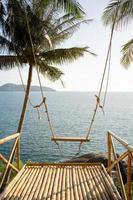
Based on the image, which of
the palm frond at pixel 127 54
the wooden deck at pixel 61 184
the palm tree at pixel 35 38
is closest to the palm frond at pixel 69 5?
the palm tree at pixel 35 38

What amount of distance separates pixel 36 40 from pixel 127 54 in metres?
3.26

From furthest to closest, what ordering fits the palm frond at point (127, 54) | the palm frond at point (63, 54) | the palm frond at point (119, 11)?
the palm frond at point (63, 54), the palm frond at point (127, 54), the palm frond at point (119, 11)

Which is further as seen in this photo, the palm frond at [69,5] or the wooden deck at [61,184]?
the palm frond at [69,5]

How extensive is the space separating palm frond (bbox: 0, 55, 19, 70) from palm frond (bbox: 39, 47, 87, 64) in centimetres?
99

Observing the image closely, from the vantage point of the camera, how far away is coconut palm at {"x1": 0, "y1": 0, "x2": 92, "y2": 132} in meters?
9.88

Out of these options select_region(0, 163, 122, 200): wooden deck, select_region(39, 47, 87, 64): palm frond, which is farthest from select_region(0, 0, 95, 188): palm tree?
select_region(0, 163, 122, 200): wooden deck

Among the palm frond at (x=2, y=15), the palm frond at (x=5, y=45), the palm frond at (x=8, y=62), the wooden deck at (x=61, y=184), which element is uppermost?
the palm frond at (x=2, y=15)

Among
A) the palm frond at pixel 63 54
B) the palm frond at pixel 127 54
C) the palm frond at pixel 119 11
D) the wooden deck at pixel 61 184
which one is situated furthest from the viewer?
the palm frond at pixel 63 54

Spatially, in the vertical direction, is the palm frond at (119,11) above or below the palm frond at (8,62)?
above

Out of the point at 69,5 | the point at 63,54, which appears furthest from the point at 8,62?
the point at 69,5

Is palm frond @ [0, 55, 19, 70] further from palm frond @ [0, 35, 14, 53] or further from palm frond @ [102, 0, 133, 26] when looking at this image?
palm frond @ [102, 0, 133, 26]

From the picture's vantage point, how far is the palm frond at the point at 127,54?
1002cm

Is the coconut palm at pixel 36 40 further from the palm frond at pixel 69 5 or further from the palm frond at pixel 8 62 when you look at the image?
the palm frond at pixel 69 5

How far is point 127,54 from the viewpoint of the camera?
10297 mm
